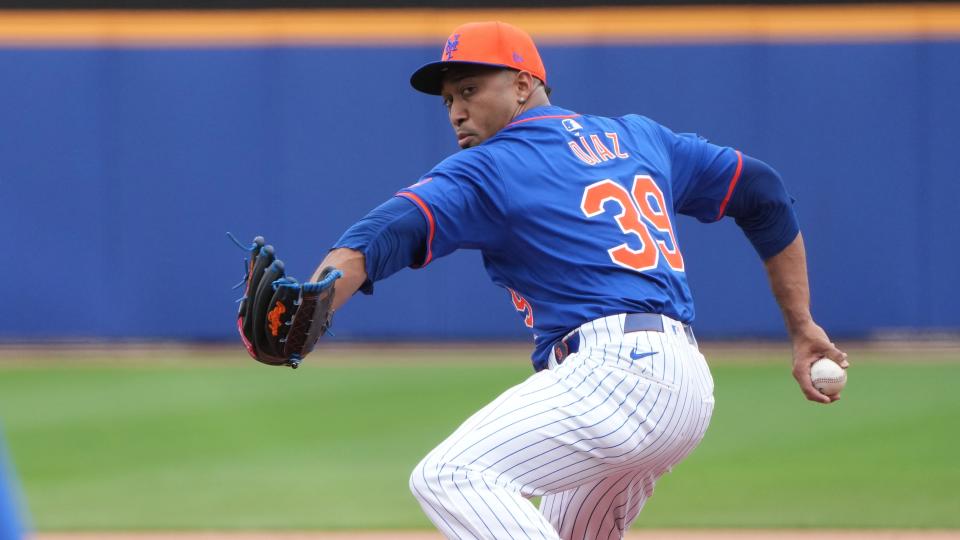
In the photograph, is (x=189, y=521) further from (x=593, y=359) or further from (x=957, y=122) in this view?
(x=957, y=122)

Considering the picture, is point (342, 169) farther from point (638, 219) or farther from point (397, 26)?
point (638, 219)

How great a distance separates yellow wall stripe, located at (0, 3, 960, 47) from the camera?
1137 centimetres

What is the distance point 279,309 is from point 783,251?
1.46 meters

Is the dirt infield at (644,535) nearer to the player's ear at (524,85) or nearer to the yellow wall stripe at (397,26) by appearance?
the player's ear at (524,85)

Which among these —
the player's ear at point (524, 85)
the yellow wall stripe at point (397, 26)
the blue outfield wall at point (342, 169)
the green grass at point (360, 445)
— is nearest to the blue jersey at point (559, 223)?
the player's ear at point (524, 85)

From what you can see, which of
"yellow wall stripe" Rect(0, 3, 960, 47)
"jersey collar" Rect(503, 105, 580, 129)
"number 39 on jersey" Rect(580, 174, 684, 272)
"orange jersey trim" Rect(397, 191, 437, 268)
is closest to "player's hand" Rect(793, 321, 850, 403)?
"number 39 on jersey" Rect(580, 174, 684, 272)

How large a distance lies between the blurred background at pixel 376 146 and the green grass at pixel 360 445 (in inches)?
40.3

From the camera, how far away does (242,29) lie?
11500 millimetres

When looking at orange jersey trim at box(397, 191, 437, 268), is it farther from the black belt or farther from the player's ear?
the player's ear

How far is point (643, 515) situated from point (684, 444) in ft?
9.46

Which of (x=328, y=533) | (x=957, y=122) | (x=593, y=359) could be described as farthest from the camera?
(x=957, y=122)

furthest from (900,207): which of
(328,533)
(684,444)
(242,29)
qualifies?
(684,444)

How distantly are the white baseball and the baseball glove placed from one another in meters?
1.28

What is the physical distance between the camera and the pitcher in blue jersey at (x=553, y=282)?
274cm
